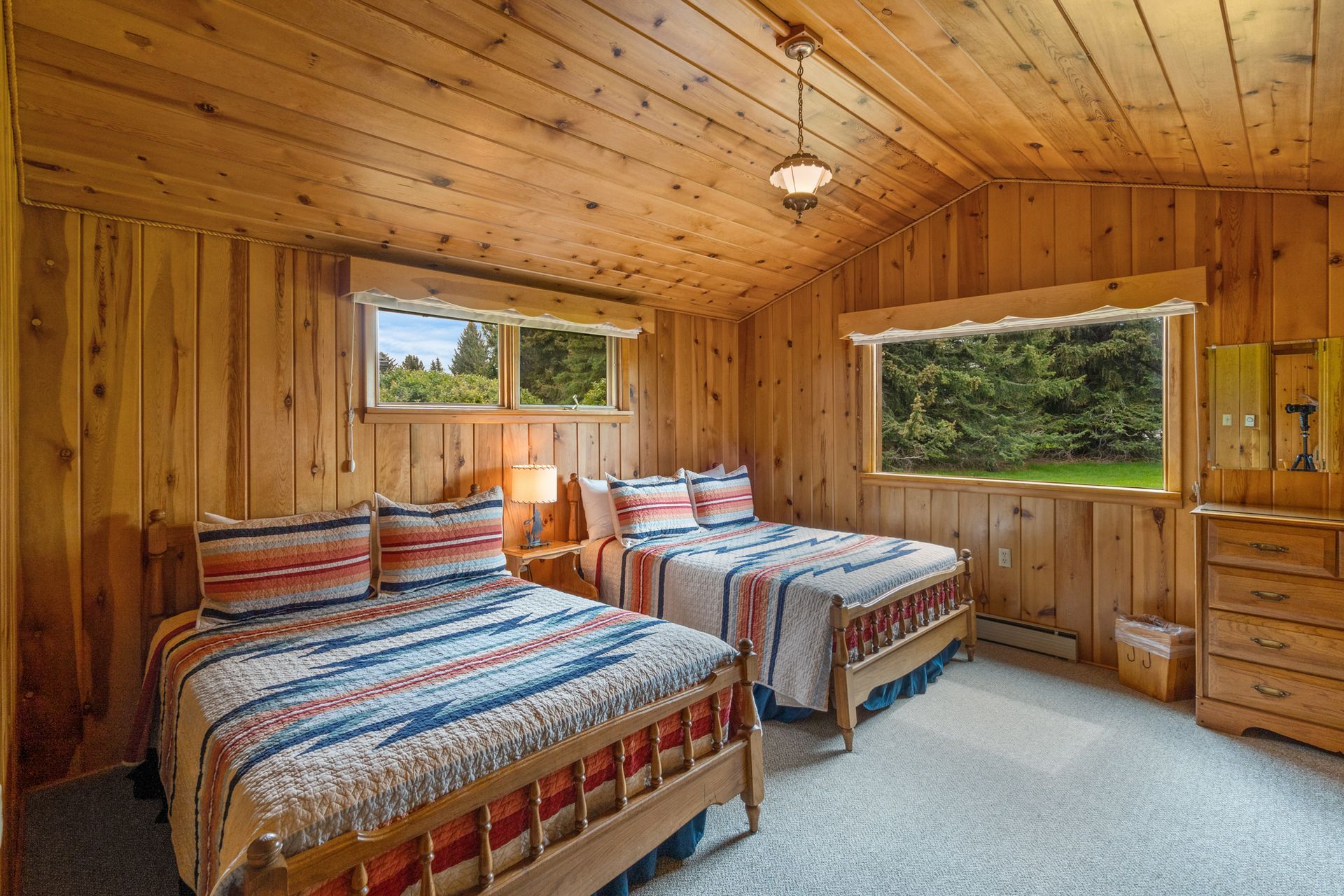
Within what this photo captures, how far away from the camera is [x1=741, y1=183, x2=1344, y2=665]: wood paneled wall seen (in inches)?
114

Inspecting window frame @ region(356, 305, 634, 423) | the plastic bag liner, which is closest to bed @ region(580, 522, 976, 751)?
the plastic bag liner

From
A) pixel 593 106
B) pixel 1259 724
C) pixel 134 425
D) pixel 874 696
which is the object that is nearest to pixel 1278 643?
pixel 1259 724

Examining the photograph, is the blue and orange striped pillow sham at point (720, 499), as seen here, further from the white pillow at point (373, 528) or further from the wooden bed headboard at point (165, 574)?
the wooden bed headboard at point (165, 574)

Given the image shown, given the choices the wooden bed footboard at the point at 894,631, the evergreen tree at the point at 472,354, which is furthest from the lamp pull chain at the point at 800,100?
the evergreen tree at the point at 472,354

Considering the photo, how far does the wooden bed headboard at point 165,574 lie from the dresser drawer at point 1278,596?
402 cm

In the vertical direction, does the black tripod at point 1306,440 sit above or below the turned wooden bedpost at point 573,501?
above

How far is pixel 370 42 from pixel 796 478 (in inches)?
139

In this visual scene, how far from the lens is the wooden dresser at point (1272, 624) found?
242 cm

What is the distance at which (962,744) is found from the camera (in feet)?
8.57

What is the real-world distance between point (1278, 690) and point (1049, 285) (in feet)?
6.93

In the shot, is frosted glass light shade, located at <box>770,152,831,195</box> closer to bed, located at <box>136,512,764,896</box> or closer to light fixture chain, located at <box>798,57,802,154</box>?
light fixture chain, located at <box>798,57,802,154</box>

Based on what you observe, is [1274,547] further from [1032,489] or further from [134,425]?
[134,425]

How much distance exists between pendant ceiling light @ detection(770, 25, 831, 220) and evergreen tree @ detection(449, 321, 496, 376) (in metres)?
1.88

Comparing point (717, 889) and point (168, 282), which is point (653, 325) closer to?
point (168, 282)
